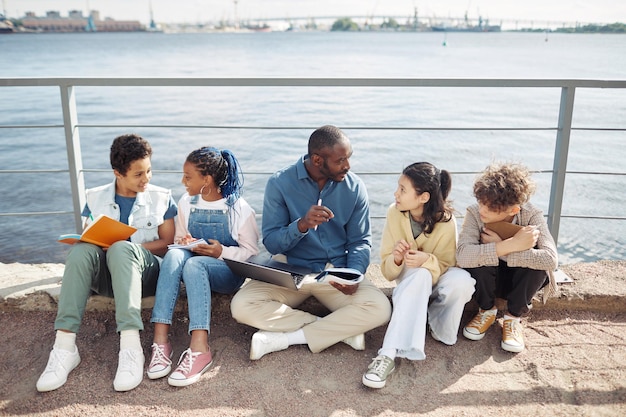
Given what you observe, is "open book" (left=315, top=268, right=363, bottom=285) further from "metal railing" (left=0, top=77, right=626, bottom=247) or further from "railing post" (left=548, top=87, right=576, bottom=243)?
"railing post" (left=548, top=87, right=576, bottom=243)

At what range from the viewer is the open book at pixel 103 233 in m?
2.77

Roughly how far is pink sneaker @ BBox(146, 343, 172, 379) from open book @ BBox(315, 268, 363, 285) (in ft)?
2.64

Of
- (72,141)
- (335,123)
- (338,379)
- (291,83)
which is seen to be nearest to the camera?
(338,379)

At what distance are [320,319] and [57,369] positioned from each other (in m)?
1.28

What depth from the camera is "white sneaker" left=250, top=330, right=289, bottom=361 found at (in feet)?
9.50

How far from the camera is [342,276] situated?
2906 mm

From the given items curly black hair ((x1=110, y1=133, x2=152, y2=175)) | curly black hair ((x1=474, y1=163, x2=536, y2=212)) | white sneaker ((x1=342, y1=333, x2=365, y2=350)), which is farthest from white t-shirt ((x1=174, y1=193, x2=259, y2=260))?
curly black hair ((x1=474, y1=163, x2=536, y2=212))

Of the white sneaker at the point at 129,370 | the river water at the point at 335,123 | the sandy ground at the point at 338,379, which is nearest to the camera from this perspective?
the sandy ground at the point at 338,379

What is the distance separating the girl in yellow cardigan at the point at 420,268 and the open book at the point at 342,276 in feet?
0.77

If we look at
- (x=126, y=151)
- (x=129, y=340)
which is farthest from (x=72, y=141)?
(x=129, y=340)

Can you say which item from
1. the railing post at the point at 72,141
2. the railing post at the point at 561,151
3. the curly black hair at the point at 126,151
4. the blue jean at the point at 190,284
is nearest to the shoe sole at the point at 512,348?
the railing post at the point at 561,151

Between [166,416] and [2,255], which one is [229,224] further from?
[2,255]

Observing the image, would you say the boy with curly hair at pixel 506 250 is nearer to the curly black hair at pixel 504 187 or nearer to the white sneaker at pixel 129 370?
the curly black hair at pixel 504 187

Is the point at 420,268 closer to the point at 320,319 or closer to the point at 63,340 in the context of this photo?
the point at 320,319
